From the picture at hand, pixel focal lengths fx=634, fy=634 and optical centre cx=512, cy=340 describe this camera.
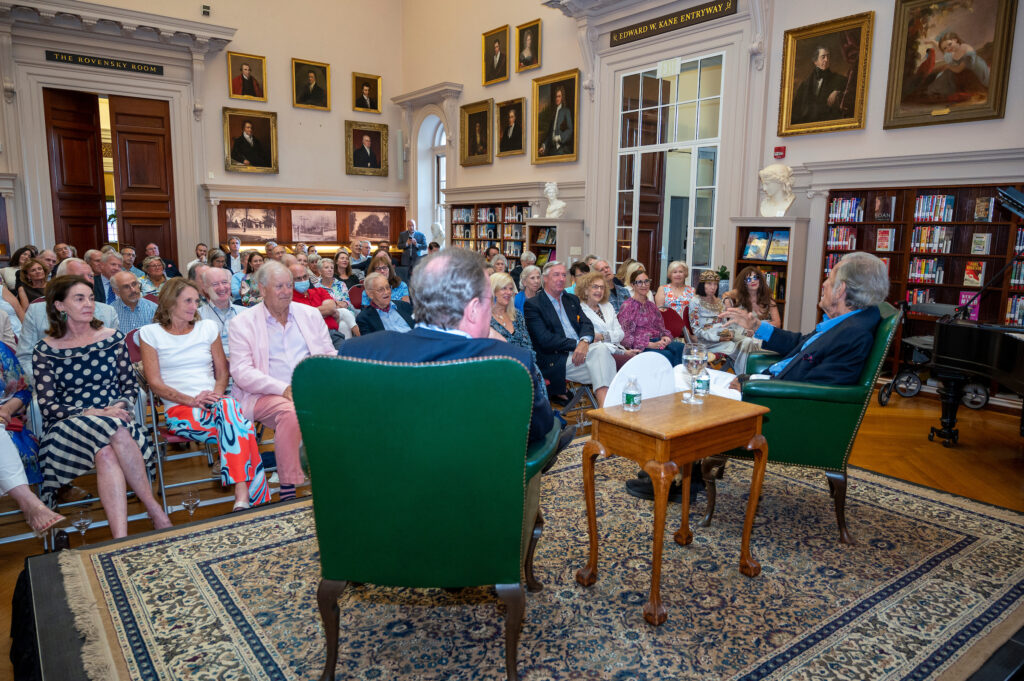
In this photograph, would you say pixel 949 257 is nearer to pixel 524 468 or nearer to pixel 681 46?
pixel 681 46

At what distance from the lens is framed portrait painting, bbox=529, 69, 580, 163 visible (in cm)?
1103

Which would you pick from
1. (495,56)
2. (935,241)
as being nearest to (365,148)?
(495,56)

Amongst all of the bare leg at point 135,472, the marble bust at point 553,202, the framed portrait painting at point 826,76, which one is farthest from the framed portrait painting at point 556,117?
the bare leg at point 135,472

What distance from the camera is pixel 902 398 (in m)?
6.58

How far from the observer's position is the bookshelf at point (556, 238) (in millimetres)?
10828

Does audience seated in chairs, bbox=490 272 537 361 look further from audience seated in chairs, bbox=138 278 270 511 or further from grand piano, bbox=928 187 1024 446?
grand piano, bbox=928 187 1024 446

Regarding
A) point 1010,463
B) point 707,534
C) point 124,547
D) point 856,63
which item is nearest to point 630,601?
point 707,534

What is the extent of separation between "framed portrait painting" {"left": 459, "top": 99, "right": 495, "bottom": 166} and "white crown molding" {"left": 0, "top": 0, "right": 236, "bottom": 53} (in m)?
4.79

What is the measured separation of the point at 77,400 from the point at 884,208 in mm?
7677

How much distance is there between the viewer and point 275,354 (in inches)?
156

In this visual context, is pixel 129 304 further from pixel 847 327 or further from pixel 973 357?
pixel 973 357

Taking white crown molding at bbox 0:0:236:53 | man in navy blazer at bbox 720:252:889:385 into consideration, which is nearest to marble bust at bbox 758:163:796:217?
man in navy blazer at bbox 720:252:889:385

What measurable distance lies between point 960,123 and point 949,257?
138 centimetres

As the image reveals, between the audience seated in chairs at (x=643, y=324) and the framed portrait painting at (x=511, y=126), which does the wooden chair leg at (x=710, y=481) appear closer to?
the audience seated in chairs at (x=643, y=324)
